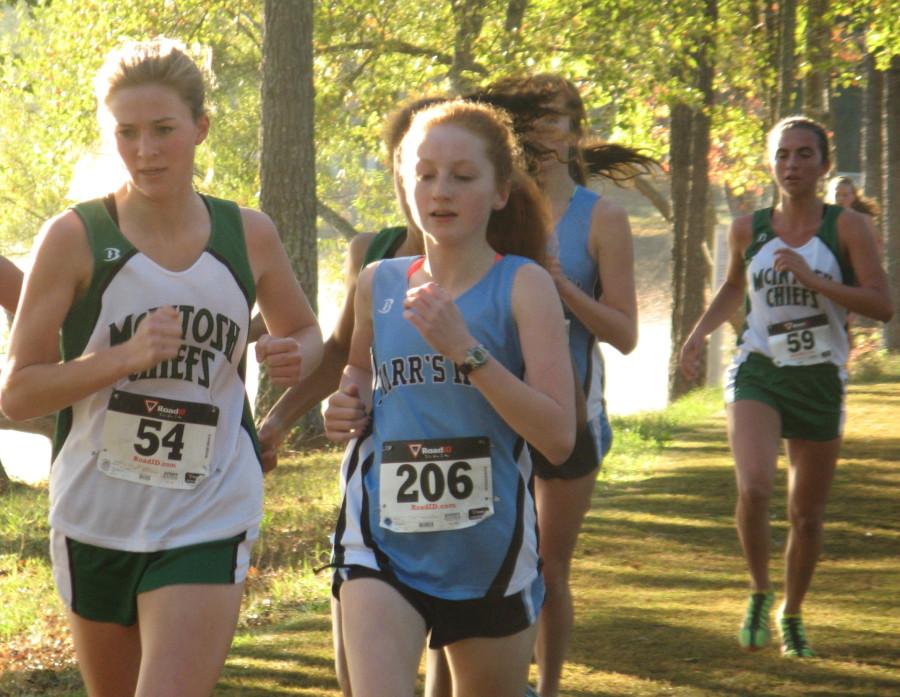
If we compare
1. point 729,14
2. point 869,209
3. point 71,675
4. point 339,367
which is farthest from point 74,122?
point 339,367

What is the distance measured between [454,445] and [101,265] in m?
0.89

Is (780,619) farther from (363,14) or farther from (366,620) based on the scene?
(363,14)

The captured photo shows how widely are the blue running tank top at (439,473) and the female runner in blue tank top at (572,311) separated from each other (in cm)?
144

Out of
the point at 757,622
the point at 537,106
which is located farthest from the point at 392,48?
the point at 537,106

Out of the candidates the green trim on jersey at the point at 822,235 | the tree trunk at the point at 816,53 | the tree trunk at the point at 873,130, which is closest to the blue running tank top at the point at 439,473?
the green trim on jersey at the point at 822,235

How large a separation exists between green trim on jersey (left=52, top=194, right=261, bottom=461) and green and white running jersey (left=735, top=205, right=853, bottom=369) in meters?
3.22

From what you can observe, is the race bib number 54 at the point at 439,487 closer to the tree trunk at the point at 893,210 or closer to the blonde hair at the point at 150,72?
the blonde hair at the point at 150,72

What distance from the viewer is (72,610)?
3.59 metres

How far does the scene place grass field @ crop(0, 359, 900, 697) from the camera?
6.54 meters

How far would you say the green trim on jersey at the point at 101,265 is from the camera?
3564 millimetres

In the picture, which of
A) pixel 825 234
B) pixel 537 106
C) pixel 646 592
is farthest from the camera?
pixel 646 592

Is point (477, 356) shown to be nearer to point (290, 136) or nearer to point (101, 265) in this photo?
point (101, 265)

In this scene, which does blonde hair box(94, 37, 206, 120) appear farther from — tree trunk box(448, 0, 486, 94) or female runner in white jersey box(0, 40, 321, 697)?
tree trunk box(448, 0, 486, 94)

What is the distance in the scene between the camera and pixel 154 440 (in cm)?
355
